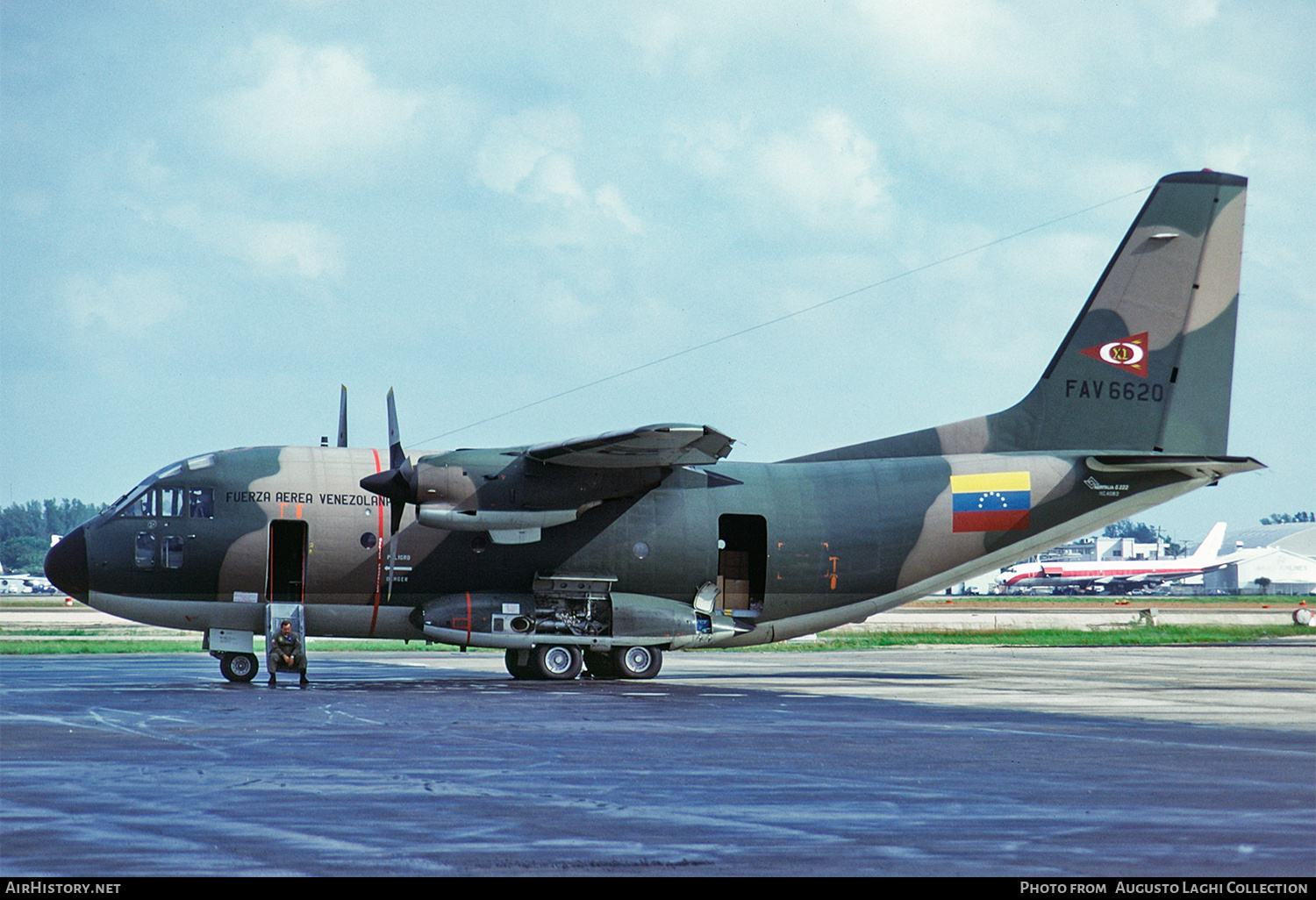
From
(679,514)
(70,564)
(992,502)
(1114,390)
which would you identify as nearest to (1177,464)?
(1114,390)

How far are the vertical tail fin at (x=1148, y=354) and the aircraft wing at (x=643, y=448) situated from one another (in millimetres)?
4743

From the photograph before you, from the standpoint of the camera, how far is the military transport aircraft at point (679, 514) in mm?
24406

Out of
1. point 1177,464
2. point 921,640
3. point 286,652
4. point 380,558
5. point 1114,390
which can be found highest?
point 1114,390

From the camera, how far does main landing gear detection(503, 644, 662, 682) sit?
83.1 ft

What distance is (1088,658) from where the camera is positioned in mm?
34969

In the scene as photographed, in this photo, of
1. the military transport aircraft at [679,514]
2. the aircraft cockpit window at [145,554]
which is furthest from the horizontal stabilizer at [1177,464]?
the aircraft cockpit window at [145,554]

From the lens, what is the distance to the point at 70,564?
956 inches

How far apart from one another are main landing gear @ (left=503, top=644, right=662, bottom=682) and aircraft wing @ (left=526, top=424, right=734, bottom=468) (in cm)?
388

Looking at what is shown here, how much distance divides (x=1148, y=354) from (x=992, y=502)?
5237 mm

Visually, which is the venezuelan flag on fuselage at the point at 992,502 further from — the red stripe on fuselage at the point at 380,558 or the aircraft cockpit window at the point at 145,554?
the aircraft cockpit window at the point at 145,554

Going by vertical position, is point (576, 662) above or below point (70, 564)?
below

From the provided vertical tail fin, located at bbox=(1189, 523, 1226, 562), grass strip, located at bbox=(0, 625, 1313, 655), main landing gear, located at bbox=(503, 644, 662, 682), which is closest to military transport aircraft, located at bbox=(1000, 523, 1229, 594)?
vertical tail fin, located at bbox=(1189, 523, 1226, 562)

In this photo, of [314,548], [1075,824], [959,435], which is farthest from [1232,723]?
[314,548]

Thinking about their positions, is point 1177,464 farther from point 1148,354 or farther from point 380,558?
point 380,558
